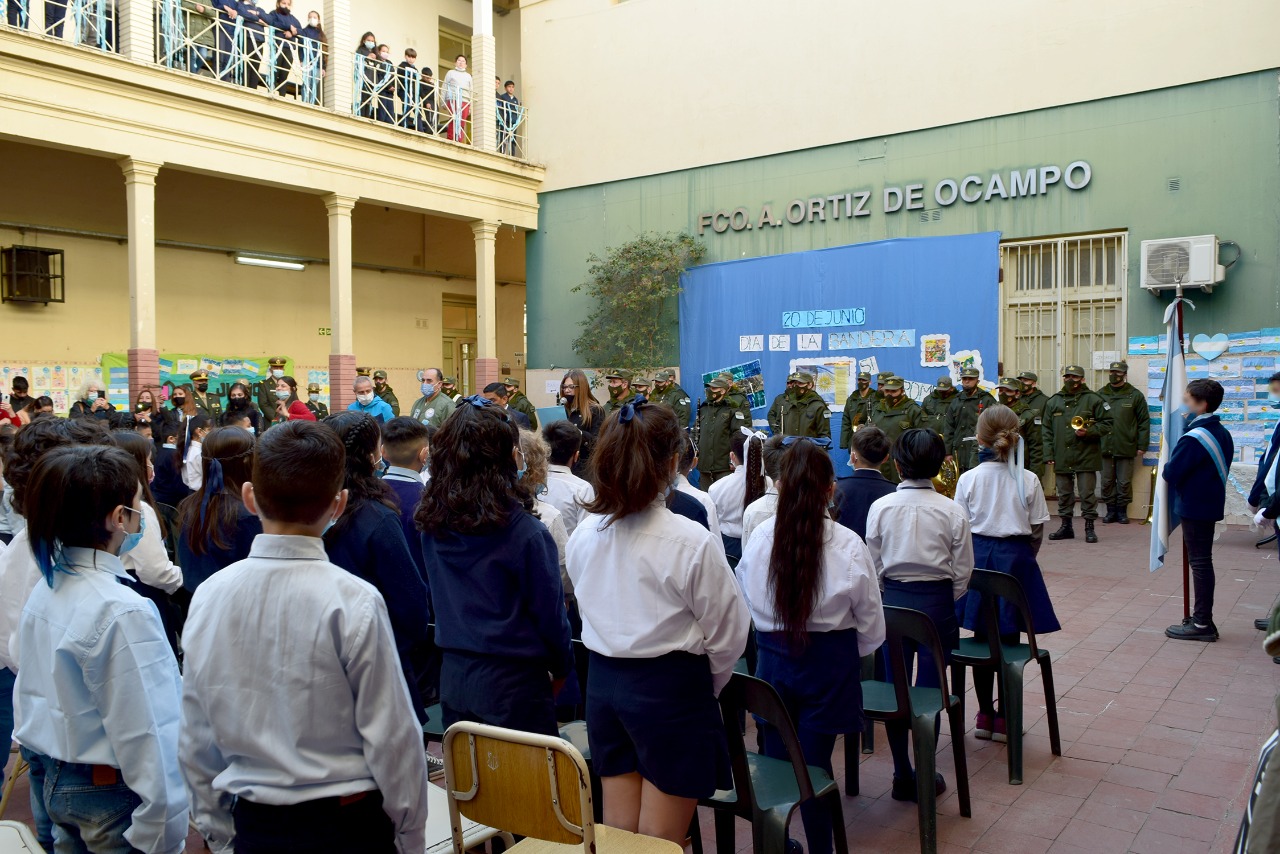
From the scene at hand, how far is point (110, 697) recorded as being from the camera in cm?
214

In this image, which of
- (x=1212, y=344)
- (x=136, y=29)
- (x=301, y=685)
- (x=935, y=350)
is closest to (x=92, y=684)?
(x=301, y=685)

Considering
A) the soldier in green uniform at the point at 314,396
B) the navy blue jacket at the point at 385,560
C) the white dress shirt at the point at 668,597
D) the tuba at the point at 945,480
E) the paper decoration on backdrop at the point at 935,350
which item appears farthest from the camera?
the soldier in green uniform at the point at 314,396

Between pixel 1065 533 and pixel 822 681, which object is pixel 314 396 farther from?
pixel 822 681

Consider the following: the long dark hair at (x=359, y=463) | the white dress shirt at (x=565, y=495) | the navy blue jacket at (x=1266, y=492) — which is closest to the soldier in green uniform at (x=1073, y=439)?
the navy blue jacket at (x=1266, y=492)

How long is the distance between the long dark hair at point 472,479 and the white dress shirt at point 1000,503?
2.86 meters

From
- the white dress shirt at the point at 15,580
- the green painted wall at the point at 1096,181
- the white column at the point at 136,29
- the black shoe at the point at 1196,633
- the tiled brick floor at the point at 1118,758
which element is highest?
the white column at the point at 136,29

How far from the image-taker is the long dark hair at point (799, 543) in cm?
328

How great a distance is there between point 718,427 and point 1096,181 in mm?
5742

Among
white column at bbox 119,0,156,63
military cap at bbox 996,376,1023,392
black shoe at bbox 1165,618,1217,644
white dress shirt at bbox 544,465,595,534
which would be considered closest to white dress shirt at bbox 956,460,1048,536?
white dress shirt at bbox 544,465,595,534

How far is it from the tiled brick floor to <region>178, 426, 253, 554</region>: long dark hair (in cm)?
122

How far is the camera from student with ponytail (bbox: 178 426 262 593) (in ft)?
12.5

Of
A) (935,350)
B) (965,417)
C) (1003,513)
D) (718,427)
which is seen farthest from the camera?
(935,350)

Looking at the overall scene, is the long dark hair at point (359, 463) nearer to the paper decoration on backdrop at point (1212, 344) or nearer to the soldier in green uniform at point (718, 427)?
the soldier in green uniform at point (718, 427)

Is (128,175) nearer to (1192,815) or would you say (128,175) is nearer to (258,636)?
(258,636)
